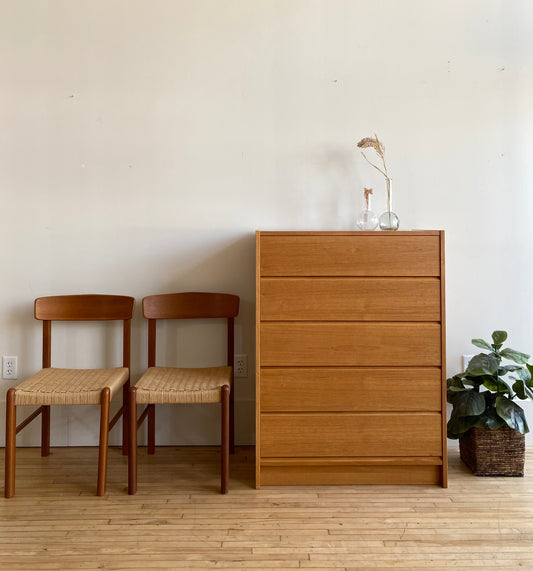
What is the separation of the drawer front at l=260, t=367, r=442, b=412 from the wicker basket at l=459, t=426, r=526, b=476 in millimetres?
323

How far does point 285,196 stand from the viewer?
251cm

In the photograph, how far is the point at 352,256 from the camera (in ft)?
6.70

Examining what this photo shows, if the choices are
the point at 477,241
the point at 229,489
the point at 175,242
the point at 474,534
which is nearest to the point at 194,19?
the point at 175,242

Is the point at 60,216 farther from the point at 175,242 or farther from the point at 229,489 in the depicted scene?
the point at 229,489

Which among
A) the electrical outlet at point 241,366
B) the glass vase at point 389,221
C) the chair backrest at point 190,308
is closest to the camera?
the glass vase at point 389,221

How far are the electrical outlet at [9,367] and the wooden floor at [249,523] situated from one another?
503 millimetres

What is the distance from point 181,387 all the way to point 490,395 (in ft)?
4.65

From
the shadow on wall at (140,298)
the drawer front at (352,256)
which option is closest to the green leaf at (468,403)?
the drawer front at (352,256)

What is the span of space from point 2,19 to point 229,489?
2.62m

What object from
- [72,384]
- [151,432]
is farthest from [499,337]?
[72,384]

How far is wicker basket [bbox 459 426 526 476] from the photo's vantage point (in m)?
2.14

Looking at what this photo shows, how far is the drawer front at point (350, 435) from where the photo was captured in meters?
2.02

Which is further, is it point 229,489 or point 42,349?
point 42,349

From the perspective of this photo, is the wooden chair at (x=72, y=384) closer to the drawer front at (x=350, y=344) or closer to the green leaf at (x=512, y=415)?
the drawer front at (x=350, y=344)
